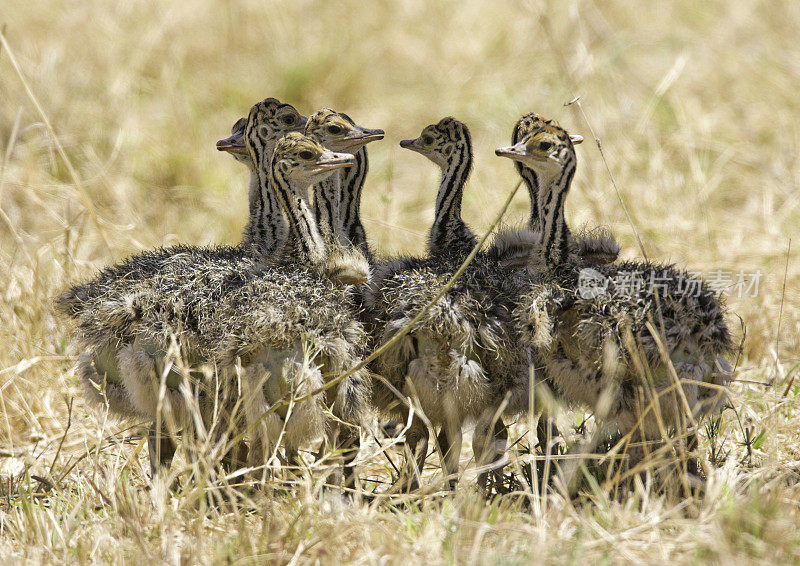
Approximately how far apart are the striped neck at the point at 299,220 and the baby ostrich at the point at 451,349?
0.99 ft

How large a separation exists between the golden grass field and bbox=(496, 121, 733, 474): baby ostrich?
34 centimetres

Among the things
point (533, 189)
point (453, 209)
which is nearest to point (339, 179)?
point (453, 209)

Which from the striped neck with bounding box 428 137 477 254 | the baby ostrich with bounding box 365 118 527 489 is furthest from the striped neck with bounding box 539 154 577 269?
the striped neck with bounding box 428 137 477 254

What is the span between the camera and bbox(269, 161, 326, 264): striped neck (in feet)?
13.7

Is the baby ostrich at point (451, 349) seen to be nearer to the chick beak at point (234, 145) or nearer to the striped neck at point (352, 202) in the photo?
the striped neck at point (352, 202)

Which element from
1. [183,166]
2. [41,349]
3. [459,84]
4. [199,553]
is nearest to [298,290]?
[199,553]

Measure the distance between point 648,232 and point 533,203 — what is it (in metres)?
2.85

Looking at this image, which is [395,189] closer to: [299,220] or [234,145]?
[234,145]

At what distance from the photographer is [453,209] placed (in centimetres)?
470

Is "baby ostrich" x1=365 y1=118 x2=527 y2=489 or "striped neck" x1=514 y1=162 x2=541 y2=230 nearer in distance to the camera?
"baby ostrich" x1=365 y1=118 x2=527 y2=489

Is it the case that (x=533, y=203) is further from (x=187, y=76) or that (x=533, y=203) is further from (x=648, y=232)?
(x=187, y=76)

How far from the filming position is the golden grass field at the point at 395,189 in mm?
3449

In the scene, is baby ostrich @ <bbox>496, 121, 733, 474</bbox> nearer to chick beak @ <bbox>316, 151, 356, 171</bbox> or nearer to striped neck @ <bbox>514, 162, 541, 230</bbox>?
striped neck @ <bbox>514, 162, 541, 230</bbox>

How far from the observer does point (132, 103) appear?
9.36 metres
